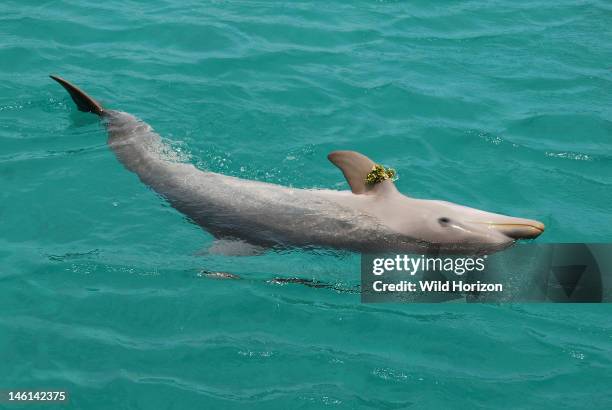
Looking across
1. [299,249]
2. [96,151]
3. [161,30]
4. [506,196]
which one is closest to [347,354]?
[299,249]

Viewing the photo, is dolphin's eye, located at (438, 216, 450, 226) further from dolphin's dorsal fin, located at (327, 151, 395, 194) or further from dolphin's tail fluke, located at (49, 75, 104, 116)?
dolphin's tail fluke, located at (49, 75, 104, 116)

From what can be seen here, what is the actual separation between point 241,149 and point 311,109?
6.63ft

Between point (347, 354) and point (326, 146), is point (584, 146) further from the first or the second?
point (347, 354)

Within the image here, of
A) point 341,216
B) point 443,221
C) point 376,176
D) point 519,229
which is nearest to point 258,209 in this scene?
point 341,216

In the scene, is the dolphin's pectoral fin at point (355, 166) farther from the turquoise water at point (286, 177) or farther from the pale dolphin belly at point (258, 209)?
the turquoise water at point (286, 177)

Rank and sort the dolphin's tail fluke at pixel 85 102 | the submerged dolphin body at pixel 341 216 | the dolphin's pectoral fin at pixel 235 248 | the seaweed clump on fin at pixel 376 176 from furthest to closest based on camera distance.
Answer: the dolphin's tail fluke at pixel 85 102 < the seaweed clump on fin at pixel 376 176 < the dolphin's pectoral fin at pixel 235 248 < the submerged dolphin body at pixel 341 216

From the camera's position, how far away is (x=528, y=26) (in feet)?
60.3

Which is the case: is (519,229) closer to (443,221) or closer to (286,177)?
(443,221)

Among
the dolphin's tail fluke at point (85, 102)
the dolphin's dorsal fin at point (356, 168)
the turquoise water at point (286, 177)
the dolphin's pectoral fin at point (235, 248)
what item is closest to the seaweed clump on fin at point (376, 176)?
the dolphin's dorsal fin at point (356, 168)

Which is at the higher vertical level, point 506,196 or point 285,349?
point 506,196

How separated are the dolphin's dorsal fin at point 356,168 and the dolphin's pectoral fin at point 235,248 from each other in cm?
146

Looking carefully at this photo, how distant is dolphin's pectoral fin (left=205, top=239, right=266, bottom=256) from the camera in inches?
408

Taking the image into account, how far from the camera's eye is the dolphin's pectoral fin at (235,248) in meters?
10.4

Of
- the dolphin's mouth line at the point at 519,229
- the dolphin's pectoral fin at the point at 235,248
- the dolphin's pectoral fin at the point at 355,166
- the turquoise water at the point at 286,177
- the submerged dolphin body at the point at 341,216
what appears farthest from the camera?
the dolphin's pectoral fin at the point at 355,166
